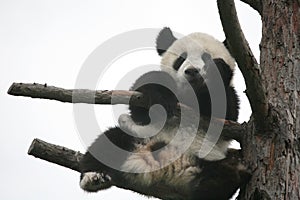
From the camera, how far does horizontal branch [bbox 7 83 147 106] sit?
13.7 ft

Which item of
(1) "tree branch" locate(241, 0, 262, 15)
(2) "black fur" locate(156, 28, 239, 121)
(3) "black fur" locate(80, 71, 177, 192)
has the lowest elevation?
(3) "black fur" locate(80, 71, 177, 192)

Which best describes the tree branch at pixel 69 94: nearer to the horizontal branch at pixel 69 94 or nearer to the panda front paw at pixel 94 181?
the horizontal branch at pixel 69 94

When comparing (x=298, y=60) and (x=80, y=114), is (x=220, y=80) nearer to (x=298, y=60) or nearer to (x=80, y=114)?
(x=298, y=60)

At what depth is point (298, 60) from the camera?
4590mm

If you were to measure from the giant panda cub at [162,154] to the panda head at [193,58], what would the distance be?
0.76 ft

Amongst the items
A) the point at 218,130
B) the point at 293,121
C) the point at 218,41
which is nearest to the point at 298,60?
the point at 293,121

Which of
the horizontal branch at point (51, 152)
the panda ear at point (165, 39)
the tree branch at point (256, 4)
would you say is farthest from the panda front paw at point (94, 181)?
the tree branch at point (256, 4)

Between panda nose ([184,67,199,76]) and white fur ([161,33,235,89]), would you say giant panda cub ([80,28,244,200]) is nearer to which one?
panda nose ([184,67,199,76])

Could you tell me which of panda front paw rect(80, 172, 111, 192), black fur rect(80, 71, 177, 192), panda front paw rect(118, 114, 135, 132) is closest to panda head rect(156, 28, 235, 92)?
black fur rect(80, 71, 177, 192)

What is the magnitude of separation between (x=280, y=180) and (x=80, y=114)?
2366mm

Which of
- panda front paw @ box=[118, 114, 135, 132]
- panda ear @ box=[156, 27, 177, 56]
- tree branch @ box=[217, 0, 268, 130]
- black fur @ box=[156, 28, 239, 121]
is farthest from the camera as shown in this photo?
panda ear @ box=[156, 27, 177, 56]

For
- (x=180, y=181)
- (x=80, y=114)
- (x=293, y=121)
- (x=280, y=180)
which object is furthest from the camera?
(x=80, y=114)

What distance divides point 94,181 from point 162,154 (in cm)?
80

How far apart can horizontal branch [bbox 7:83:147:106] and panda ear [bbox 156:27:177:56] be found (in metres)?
2.65
